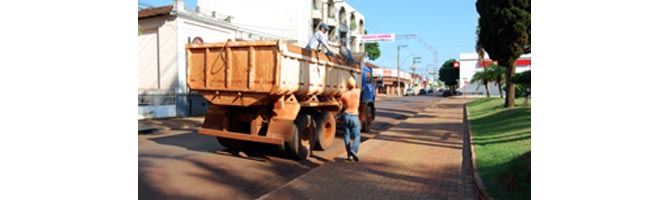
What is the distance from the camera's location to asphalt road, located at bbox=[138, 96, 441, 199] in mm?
5434

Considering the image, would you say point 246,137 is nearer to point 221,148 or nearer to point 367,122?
point 221,148

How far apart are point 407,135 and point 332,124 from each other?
2.93 meters

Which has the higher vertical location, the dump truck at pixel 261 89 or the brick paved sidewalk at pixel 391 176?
the dump truck at pixel 261 89

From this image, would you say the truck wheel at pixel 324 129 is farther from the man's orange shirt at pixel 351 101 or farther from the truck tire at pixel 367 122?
the truck tire at pixel 367 122

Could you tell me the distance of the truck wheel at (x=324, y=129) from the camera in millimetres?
8875

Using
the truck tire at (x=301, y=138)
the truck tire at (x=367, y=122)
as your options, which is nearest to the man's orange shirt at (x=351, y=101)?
the truck tire at (x=301, y=138)

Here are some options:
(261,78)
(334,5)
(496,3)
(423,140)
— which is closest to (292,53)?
(261,78)

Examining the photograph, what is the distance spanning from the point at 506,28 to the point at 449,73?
62.9 m

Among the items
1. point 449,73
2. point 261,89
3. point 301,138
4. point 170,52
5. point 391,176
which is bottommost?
point 391,176

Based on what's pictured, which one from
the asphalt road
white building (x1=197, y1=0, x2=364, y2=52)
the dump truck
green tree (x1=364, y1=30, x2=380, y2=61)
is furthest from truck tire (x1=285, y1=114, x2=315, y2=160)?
green tree (x1=364, y1=30, x2=380, y2=61)

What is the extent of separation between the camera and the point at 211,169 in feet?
22.2

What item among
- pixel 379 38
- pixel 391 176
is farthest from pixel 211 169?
pixel 379 38

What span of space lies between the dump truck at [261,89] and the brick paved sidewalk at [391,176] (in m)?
1.06

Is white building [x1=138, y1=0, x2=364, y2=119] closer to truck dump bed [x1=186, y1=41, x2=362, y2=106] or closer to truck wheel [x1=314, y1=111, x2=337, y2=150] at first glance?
truck dump bed [x1=186, y1=41, x2=362, y2=106]
